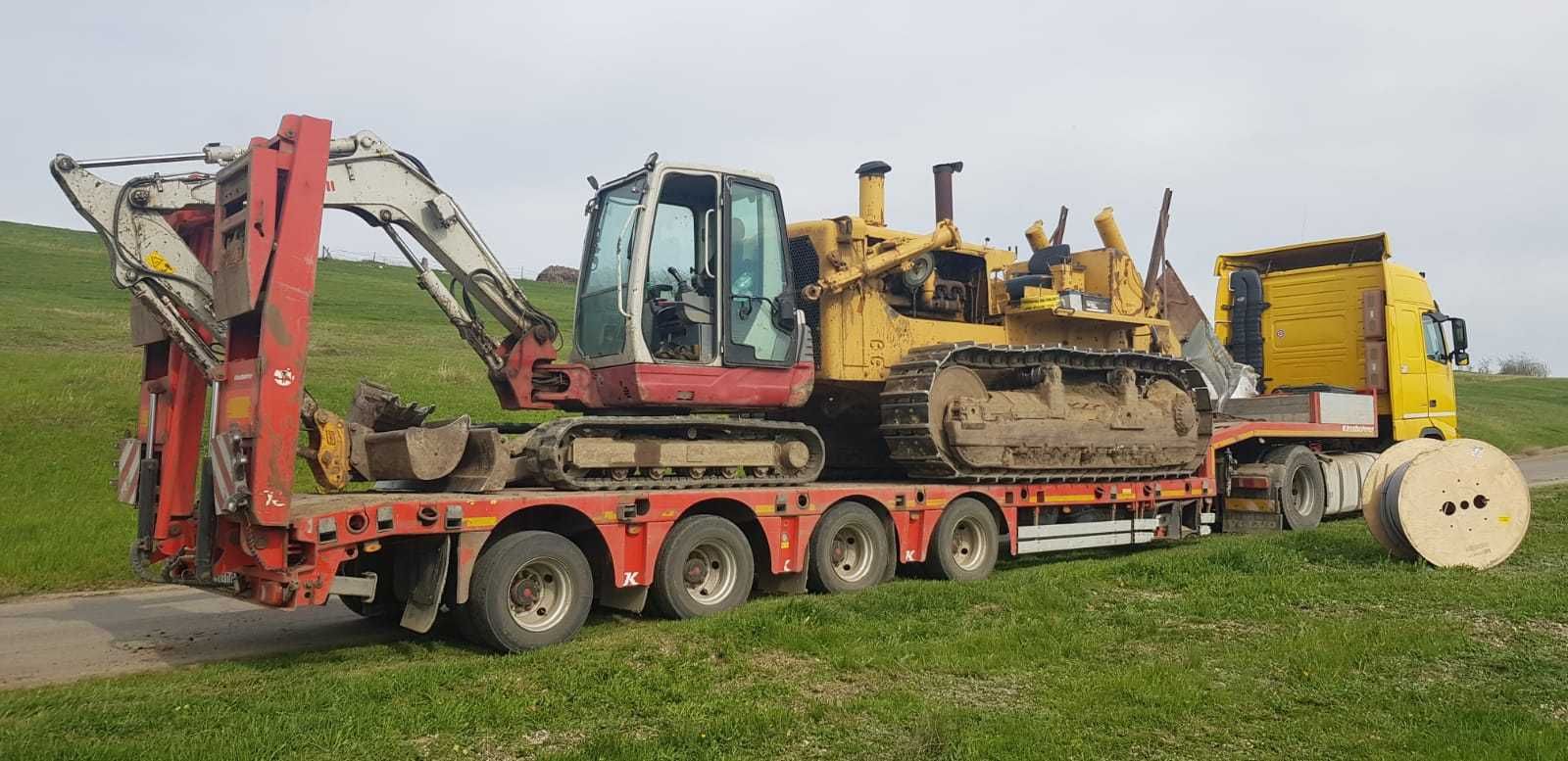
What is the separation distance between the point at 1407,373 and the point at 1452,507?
732 cm

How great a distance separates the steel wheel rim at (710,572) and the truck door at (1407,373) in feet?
39.1

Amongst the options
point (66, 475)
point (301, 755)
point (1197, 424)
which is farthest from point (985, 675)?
point (66, 475)

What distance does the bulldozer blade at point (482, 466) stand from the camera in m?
8.53

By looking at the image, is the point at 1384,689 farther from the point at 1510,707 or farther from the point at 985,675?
the point at 985,675

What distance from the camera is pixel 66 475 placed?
1573cm

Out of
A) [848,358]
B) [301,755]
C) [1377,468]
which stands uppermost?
[848,358]

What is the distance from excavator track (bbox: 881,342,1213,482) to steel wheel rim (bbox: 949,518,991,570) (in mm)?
506

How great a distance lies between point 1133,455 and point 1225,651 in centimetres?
609

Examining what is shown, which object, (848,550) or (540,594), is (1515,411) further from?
(540,594)

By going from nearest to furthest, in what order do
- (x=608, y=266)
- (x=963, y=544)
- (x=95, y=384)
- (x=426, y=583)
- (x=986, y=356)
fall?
1. (x=426, y=583)
2. (x=608, y=266)
3. (x=963, y=544)
4. (x=986, y=356)
5. (x=95, y=384)

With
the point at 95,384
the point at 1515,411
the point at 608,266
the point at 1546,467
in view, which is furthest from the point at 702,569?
the point at 1515,411

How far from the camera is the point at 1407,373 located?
1708 cm

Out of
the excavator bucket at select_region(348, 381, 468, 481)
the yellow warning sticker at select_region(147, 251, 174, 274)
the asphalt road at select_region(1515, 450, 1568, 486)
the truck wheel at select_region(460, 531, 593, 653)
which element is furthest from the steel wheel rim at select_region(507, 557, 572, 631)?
the asphalt road at select_region(1515, 450, 1568, 486)

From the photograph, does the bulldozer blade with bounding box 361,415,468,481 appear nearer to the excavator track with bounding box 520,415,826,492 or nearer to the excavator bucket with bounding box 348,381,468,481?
the excavator bucket with bounding box 348,381,468,481
